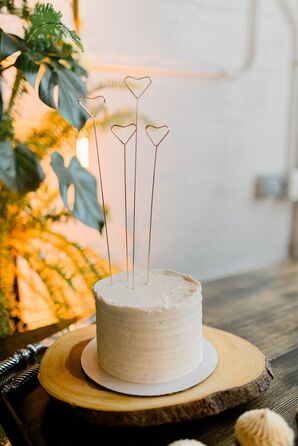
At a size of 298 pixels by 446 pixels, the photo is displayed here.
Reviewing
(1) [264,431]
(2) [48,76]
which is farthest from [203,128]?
(1) [264,431]

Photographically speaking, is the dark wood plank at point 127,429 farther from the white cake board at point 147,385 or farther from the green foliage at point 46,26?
the green foliage at point 46,26

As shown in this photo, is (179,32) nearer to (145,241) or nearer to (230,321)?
(145,241)

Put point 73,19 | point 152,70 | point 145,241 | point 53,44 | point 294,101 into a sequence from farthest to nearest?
point 294,101 < point 145,241 < point 152,70 < point 73,19 < point 53,44

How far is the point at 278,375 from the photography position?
0.97m

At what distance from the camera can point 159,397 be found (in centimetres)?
77

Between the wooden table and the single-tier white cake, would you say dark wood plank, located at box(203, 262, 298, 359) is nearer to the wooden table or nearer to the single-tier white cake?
the wooden table

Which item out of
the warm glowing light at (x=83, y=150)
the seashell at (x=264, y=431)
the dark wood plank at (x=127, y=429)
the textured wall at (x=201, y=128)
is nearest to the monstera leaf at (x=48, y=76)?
the warm glowing light at (x=83, y=150)

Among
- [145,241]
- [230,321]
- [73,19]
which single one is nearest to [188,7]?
[73,19]

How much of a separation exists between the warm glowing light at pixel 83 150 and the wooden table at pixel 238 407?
644mm

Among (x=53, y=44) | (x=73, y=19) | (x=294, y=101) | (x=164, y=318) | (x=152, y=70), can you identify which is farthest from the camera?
(x=294, y=101)

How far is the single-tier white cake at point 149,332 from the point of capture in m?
0.78

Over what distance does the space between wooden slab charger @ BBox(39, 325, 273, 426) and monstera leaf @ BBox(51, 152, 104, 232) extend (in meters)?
0.40

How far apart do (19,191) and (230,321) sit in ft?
2.29

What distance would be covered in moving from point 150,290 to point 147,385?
0.16 m
